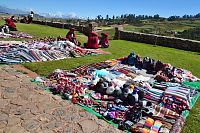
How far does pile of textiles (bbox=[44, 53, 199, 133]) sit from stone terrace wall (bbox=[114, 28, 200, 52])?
35.1 ft

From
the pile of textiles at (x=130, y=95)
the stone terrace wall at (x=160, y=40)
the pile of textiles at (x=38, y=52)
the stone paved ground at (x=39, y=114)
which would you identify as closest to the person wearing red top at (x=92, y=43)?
the pile of textiles at (x=38, y=52)

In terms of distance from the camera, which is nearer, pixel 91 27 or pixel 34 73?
pixel 34 73

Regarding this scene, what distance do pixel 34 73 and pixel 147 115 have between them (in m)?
5.39

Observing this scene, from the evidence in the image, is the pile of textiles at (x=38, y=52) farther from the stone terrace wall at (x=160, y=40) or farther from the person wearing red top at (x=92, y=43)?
the stone terrace wall at (x=160, y=40)

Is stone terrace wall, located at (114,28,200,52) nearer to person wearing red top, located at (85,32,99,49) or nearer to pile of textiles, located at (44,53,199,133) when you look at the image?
person wearing red top, located at (85,32,99,49)

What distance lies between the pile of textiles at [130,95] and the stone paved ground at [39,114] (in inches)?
19.0

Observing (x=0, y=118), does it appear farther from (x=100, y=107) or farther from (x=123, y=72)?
(x=123, y=72)

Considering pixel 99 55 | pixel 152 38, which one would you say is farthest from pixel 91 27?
pixel 99 55

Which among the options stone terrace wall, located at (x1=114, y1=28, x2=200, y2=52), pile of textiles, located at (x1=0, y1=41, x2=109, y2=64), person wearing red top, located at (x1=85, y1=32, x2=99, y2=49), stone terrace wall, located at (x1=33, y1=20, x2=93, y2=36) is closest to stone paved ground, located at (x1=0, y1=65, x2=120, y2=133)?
pile of textiles, located at (x1=0, y1=41, x2=109, y2=64)

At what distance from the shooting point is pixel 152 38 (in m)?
Answer: 24.7

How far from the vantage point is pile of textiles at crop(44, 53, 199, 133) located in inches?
310

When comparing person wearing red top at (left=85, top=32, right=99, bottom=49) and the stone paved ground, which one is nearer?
the stone paved ground

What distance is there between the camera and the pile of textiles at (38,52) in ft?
43.8

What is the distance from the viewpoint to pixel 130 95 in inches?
358
